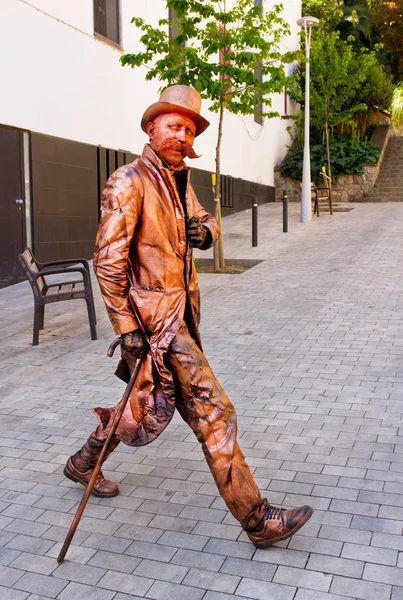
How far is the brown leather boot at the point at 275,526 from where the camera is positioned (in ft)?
10.5

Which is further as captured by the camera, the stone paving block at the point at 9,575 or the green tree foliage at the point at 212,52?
the green tree foliage at the point at 212,52

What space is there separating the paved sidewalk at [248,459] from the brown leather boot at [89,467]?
89 mm

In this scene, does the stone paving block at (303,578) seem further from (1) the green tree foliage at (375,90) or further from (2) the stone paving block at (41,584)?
(1) the green tree foliage at (375,90)

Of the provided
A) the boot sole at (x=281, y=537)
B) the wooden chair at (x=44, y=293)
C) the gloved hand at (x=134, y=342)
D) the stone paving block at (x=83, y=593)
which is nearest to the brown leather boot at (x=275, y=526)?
the boot sole at (x=281, y=537)

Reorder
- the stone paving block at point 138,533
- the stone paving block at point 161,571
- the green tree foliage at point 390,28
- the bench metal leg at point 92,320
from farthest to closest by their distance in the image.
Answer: the green tree foliage at point 390,28 → the bench metal leg at point 92,320 → the stone paving block at point 138,533 → the stone paving block at point 161,571

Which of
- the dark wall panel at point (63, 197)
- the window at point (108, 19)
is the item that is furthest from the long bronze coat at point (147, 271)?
the window at point (108, 19)

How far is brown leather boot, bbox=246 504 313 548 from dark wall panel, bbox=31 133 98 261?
8.82 metres

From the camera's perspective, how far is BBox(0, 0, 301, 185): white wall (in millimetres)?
10789

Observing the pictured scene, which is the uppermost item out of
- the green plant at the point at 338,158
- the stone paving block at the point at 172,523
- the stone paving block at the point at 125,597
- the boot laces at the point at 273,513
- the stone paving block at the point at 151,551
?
the green plant at the point at 338,158

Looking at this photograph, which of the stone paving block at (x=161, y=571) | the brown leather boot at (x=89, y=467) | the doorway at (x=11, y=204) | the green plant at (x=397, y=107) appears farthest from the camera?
the green plant at (x=397, y=107)

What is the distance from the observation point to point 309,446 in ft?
14.6

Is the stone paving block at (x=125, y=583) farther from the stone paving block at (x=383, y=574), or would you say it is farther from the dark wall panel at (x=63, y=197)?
the dark wall panel at (x=63, y=197)

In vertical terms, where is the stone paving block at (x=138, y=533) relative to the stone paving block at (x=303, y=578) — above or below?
above

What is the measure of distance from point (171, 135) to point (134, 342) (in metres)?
0.96
